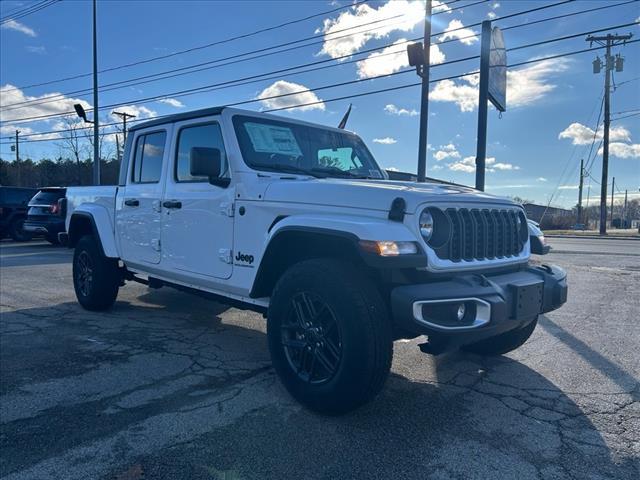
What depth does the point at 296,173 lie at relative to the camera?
4.31 metres

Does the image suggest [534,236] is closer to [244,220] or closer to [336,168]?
[336,168]

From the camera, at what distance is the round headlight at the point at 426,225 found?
3.19 m

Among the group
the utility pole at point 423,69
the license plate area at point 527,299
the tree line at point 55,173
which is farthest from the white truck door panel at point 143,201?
the tree line at point 55,173

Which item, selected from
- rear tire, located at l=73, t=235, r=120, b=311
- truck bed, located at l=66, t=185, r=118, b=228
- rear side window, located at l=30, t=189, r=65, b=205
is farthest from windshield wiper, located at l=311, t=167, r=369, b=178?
rear side window, located at l=30, t=189, r=65, b=205

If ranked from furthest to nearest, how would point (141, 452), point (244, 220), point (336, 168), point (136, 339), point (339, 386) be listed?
point (136, 339) → point (336, 168) → point (244, 220) → point (339, 386) → point (141, 452)

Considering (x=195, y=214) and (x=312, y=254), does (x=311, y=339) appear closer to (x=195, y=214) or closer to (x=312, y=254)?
(x=312, y=254)

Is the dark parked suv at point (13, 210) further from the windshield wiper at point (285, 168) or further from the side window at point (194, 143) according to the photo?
the windshield wiper at point (285, 168)

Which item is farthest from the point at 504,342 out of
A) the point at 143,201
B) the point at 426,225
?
the point at 143,201

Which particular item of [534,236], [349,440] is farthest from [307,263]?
[534,236]

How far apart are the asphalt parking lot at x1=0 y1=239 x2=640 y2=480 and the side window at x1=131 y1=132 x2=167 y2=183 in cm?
166

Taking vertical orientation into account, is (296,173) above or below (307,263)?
above

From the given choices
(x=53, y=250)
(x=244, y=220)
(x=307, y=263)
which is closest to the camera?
(x=307, y=263)

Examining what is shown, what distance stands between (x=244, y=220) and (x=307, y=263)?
0.88 m

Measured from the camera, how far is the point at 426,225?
3213mm
